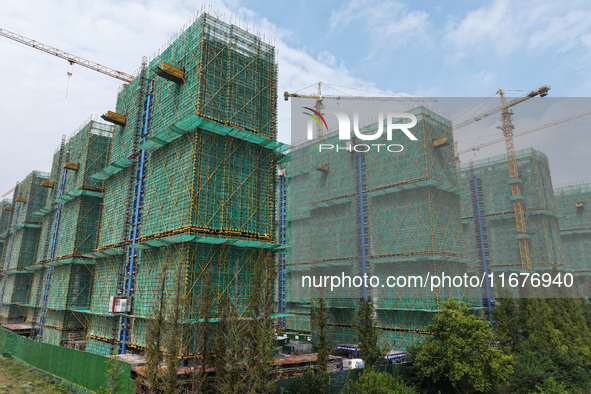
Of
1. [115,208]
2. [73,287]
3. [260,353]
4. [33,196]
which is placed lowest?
[260,353]

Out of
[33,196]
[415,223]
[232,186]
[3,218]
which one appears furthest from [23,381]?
[3,218]

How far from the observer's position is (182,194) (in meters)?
36.6

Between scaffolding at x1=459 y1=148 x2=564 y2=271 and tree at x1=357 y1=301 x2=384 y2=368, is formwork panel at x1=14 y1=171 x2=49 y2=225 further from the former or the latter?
scaffolding at x1=459 y1=148 x2=564 y2=271

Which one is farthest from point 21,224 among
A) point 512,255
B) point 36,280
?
point 512,255

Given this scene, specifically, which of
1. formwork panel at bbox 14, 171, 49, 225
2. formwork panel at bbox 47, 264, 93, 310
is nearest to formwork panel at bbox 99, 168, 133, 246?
formwork panel at bbox 47, 264, 93, 310

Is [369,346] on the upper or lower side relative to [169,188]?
lower

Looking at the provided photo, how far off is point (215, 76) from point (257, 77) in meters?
5.39

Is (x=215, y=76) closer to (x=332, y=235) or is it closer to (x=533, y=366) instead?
(x=332, y=235)

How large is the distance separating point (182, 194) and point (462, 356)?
28.5 metres

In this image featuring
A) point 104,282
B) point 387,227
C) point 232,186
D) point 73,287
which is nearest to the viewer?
point 232,186

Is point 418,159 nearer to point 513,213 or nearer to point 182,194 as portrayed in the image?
point 182,194

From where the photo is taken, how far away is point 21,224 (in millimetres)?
76688

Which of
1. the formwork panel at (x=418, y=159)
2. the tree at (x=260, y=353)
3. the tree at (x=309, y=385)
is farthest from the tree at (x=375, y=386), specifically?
the formwork panel at (x=418, y=159)

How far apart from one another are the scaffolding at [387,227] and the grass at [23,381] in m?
30.4
